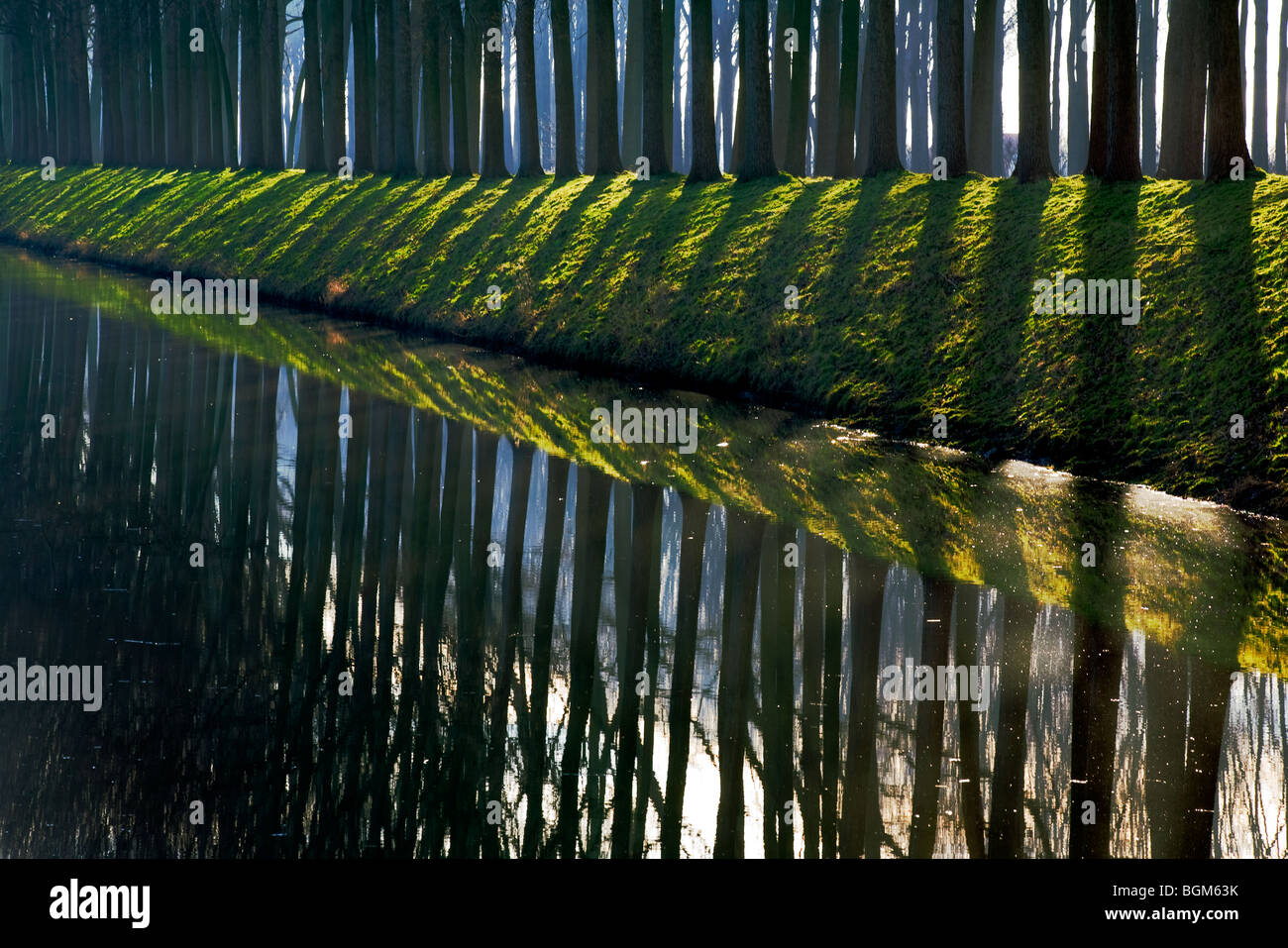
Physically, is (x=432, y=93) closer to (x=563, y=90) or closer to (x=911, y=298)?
(x=563, y=90)

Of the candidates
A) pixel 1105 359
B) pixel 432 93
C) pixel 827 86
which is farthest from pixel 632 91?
pixel 1105 359

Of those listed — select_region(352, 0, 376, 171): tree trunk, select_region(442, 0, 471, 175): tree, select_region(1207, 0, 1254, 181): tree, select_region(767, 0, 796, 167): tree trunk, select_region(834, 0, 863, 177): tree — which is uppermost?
select_region(352, 0, 376, 171): tree trunk

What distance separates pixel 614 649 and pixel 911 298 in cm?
1031

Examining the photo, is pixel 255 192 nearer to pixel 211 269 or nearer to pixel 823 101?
pixel 211 269

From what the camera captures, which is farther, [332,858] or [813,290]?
[813,290]

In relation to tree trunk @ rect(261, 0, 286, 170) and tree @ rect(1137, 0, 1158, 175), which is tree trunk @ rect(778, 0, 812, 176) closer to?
tree @ rect(1137, 0, 1158, 175)

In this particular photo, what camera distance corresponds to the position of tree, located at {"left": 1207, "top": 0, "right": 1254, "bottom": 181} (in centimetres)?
1619

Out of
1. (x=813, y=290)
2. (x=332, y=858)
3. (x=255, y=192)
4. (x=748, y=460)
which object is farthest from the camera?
(x=255, y=192)

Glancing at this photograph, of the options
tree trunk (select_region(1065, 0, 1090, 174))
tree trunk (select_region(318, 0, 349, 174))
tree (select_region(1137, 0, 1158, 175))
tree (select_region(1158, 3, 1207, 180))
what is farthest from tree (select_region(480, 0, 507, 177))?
tree (select_region(1137, 0, 1158, 175))

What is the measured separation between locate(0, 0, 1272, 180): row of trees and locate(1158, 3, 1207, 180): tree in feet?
0.12

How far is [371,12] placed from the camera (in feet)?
112

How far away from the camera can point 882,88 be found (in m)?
22.6
